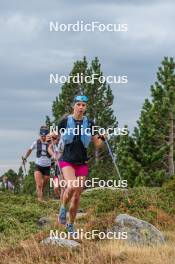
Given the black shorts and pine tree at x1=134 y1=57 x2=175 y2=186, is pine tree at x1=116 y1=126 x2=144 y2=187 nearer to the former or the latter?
pine tree at x1=134 y1=57 x2=175 y2=186

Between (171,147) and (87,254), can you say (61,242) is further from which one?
(171,147)

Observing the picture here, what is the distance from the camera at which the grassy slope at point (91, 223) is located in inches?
320

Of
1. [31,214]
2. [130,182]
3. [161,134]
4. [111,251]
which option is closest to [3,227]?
[31,214]

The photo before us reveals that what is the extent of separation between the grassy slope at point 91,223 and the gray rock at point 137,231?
0.71ft

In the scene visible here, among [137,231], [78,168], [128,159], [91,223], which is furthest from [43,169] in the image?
[128,159]

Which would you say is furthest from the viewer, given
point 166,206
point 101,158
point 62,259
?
point 101,158

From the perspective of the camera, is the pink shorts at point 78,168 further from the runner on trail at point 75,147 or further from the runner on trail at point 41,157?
the runner on trail at point 41,157

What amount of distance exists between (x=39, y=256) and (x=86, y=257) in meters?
0.59

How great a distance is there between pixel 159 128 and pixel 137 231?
3394 cm

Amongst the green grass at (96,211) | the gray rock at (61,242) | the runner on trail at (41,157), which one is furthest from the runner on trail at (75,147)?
the runner on trail at (41,157)

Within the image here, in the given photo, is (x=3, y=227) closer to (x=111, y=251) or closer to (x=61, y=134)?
(x=61, y=134)

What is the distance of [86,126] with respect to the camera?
9773 millimetres

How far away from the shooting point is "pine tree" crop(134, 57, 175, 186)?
4016cm

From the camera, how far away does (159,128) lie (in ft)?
143
